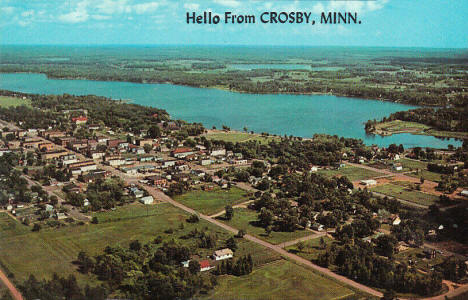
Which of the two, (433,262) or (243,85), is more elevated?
(243,85)

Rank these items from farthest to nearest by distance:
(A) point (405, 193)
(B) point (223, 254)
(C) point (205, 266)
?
(A) point (405, 193)
(B) point (223, 254)
(C) point (205, 266)

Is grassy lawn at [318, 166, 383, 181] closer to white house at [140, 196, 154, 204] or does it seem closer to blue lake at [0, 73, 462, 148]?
blue lake at [0, 73, 462, 148]

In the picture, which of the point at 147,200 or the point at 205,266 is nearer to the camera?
the point at 205,266

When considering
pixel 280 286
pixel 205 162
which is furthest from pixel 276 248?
pixel 205 162

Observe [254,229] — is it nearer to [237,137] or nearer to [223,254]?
[223,254]

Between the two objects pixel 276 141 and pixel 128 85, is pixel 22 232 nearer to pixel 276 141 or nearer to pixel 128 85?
pixel 276 141

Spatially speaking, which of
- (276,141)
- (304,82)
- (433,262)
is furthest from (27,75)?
(433,262)

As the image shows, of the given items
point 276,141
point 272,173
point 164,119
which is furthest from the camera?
point 164,119

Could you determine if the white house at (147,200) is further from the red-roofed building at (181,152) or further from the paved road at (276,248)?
the red-roofed building at (181,152)
